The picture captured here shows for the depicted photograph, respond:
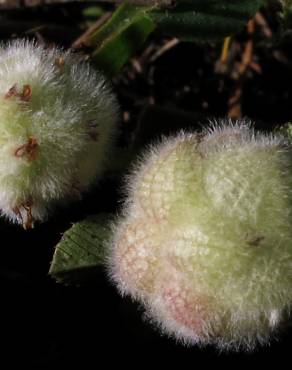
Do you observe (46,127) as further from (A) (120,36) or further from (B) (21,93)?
(A) (120,36)

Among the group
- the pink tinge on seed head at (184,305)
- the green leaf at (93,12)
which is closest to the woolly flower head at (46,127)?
the pink tinge on seed head at (184,305)

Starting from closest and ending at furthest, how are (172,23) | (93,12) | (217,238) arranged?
1. (217,238)
2. (172,23)
3. (93,12)

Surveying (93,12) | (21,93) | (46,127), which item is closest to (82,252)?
(46,127)

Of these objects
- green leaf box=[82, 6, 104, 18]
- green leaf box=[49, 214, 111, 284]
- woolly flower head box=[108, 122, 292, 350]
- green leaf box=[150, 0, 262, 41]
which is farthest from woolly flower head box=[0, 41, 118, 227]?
green leaf box=[82, 6, 104, 18]

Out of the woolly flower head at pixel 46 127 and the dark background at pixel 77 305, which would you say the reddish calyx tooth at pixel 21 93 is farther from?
the dark background at pixel 77 305

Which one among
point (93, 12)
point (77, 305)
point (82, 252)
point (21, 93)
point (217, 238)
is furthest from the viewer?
point (93, 12)

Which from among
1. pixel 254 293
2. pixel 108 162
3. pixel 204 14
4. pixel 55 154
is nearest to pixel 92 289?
pixel 108 162

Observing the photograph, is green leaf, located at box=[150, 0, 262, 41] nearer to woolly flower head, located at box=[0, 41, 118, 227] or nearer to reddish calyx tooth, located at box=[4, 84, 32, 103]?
woolly flower head, located at box=[0, 41, 118, 227]
